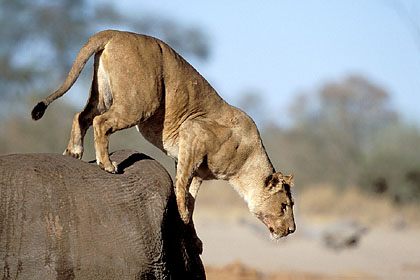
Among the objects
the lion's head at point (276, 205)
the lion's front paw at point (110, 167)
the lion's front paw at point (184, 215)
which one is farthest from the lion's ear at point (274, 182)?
the lion's front paw at point (110, 167)

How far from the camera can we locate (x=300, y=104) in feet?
173

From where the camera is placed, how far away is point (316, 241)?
58.5 feet

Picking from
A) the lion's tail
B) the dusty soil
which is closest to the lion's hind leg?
the lion's tail

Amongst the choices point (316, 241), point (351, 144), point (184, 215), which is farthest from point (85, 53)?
point (351, 144)

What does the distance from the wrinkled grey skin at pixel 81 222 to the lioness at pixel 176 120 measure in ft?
1.49

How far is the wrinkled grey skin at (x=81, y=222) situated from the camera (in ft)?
16.7

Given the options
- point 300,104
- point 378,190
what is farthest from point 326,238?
point 300,104

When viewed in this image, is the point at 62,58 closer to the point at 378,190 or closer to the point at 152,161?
the point at 378,190

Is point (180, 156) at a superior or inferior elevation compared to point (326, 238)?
inferior

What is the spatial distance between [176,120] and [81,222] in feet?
6.94

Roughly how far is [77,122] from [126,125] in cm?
62

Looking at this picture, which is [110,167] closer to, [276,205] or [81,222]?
[81,222]

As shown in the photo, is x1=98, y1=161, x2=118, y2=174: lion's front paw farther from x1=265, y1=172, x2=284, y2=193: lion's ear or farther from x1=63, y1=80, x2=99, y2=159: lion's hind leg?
x1=265, y1=172, x2=284, y2=193: lion's ear

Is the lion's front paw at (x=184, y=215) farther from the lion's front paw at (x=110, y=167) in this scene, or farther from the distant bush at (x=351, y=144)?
the distant bush at (x=351, y=144)
